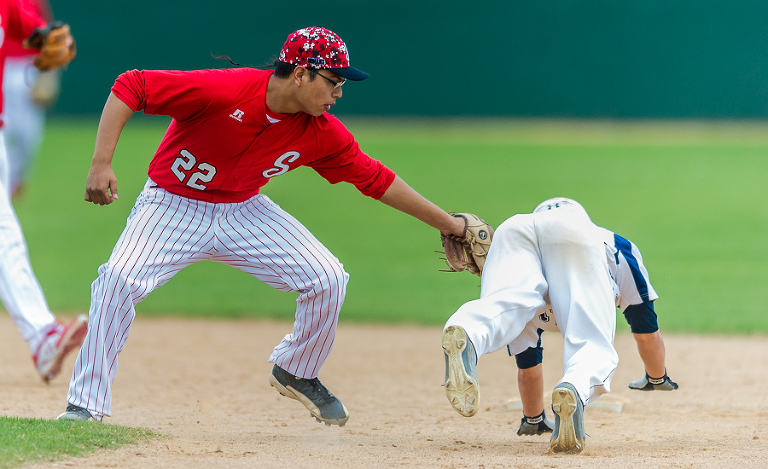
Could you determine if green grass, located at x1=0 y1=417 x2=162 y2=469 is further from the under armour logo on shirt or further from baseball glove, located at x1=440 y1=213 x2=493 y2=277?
baseball glove, located at x1=440 y1=213 x2=493 y2=277

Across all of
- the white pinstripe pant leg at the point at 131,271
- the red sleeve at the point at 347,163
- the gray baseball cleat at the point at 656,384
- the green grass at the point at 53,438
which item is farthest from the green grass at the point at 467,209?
the green grass at the point at 53,438

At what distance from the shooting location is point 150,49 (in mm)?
23625

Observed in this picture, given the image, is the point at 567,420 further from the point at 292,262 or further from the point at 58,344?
the point at 58,344

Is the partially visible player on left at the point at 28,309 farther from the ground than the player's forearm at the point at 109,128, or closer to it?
closer to it

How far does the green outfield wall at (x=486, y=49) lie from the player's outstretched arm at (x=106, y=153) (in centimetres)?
2011

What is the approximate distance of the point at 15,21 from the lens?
14.9 feet

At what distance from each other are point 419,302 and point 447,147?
1325cm

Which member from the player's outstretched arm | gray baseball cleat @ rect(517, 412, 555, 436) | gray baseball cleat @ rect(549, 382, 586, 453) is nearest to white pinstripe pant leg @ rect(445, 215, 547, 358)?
gray baseball cleat @ rect(549, 382, 586, 453)

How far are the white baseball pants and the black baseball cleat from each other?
3.20 feet

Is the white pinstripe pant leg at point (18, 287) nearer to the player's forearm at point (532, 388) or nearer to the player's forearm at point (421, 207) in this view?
the player's forearm at point (421, 207)

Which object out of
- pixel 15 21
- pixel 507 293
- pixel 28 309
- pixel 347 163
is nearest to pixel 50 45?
pixel 15 21

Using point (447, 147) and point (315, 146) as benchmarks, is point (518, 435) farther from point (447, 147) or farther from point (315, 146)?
point (447, 147)

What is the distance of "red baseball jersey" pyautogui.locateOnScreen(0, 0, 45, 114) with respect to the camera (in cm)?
446

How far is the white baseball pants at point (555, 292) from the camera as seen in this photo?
299 cm
